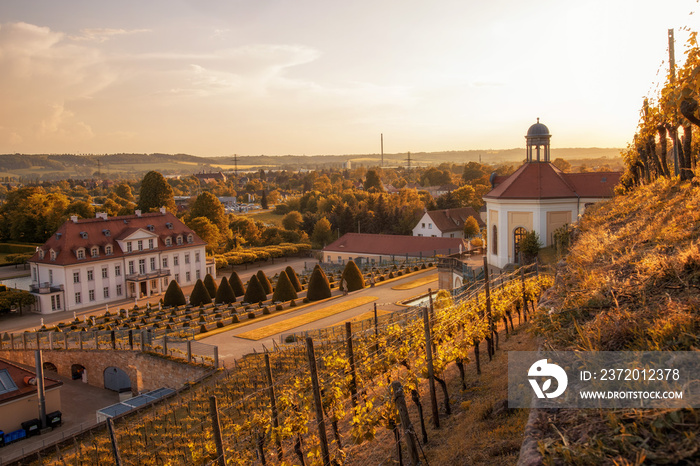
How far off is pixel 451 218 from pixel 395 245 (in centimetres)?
1563

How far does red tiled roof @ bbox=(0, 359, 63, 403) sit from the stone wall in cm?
328

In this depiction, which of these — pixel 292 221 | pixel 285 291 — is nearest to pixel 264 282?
pixel 285 291

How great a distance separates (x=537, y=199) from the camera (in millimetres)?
30453

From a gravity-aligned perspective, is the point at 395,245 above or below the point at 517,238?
below

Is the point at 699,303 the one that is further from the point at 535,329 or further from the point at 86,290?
the point at 86,290

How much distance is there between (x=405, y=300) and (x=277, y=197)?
10407 centimetres

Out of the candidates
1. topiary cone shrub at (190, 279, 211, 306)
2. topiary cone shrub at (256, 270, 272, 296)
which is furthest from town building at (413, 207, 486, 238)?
topiary cone shrub at (190, 279, 211, 306)

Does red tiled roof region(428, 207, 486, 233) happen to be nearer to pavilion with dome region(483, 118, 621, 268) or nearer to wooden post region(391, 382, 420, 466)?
pavilion with dome region(483, 118, 621, 268)

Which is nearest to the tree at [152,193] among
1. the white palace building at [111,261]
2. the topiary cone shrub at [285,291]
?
the white palace building at [111,261]

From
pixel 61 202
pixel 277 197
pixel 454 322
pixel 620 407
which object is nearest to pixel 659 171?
pixel 454 322

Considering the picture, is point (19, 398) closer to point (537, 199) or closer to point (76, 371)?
point (76, 371)

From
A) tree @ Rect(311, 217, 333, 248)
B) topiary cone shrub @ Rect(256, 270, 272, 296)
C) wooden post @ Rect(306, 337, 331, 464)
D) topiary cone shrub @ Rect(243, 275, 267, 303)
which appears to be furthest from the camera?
tree @ Rect(311, 217, 333, 248)

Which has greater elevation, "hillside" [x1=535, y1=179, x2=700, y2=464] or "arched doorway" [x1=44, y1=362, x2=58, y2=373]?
"hillside" [x1=535, y1=179, x2=700, y2=464]

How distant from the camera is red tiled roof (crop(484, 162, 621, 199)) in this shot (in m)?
31.0
